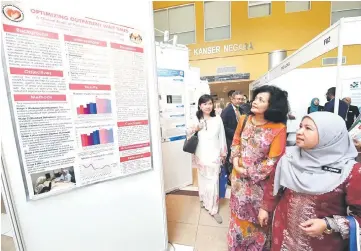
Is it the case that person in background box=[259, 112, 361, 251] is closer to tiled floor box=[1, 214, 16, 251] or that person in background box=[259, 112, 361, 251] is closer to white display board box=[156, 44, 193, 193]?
white display board box=[156, 44, 193, 193]

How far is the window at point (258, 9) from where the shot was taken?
6.92 metres

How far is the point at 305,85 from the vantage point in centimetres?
547

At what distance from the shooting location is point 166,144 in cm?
264

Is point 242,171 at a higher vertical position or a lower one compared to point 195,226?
higher

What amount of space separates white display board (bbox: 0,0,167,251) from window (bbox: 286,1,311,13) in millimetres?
7876

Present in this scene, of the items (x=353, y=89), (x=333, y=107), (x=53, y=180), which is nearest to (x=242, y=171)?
(x=53, y=180)

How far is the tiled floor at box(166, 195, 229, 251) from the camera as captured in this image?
66.1 inches

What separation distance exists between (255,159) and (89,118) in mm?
1080

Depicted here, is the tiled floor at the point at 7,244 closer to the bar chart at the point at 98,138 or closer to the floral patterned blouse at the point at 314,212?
the bar chart at the point at 98,138

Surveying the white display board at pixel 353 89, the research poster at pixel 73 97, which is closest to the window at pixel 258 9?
the white display board at pixel 353 89

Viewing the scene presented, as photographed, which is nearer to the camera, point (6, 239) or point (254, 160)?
point (254, 160)

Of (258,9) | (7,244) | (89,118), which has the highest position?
(258,9)

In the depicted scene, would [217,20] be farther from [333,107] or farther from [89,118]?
[89,118]

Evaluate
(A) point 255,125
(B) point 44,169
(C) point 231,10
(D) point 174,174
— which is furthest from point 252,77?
(B) point 44,169
